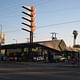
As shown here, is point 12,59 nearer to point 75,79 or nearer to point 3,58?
point 3,58

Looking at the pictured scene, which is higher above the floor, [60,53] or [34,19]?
[34,19]

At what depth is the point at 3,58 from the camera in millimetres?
87812

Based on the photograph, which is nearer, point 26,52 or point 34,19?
point 34,19

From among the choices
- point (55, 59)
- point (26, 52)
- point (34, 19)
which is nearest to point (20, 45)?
point (26, 52)

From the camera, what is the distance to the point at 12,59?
86.8 m

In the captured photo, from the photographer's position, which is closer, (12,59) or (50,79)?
(50,79)

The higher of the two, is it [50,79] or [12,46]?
[12,46]

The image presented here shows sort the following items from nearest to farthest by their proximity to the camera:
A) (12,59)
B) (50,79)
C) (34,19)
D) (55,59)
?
(50,79), (34,19), (55,59), (12,59)

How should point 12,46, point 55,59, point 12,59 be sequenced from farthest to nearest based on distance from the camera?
point 12,46 → point 12,59 → point 55,59

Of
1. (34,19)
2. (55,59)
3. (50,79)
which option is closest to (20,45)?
(55,59)

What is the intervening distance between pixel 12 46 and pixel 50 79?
227ft

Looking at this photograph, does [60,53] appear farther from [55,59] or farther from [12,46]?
[12,46]

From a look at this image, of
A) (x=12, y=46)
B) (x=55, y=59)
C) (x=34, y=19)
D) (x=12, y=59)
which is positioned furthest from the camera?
(x=12, y=46)

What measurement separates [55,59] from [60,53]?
8357 mm
